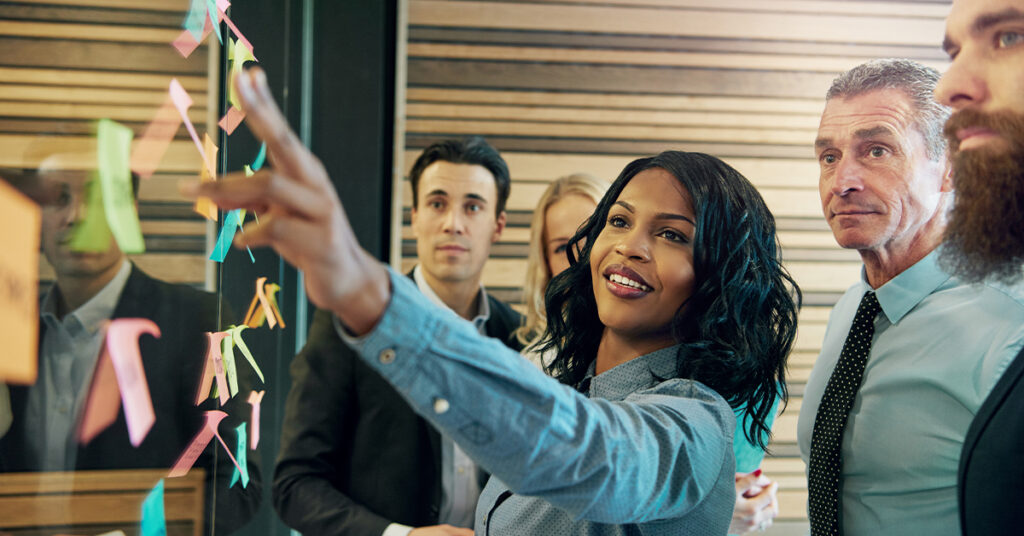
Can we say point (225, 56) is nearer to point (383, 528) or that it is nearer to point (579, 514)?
point (579, 514)

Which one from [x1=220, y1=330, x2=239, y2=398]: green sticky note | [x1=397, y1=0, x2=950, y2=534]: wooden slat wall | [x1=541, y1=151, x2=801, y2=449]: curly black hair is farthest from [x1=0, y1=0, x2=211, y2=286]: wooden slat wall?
[x1=397, y1=0, x2=950, y2=534]: wooden slat wall

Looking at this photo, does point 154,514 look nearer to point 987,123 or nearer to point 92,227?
point 92,227

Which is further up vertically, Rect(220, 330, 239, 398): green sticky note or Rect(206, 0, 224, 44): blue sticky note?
Rect(206, 0, 224, 44): blue sticky note

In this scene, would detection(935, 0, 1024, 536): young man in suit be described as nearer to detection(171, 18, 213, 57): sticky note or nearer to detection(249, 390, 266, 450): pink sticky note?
detection(171, 18, 213, 57): sticky note

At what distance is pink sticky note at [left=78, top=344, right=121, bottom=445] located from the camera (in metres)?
0.65

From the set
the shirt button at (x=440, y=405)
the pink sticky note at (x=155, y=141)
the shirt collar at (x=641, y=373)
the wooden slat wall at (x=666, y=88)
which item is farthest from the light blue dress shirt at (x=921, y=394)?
the wooden slat wall at (x=666, y=88)

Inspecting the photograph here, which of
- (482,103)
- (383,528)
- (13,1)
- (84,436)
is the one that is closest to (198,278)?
(84,436)

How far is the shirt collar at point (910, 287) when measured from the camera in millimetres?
1510

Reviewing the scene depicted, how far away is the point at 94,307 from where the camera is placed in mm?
633

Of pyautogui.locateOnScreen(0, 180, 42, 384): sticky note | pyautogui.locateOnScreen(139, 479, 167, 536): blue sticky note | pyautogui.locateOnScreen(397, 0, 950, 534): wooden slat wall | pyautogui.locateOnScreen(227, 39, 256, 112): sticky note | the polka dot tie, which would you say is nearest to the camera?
pyautogui.locateOnScreen(0, 180, 42, 384): sticky note

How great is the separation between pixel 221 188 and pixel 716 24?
10.1 ft

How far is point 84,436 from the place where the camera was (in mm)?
646

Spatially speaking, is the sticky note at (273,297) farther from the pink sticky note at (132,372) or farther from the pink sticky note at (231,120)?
the pink sticky note at (132,372)

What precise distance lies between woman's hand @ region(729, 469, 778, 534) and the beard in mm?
1082
